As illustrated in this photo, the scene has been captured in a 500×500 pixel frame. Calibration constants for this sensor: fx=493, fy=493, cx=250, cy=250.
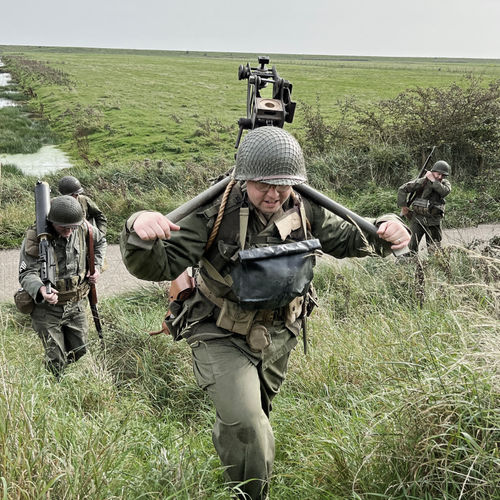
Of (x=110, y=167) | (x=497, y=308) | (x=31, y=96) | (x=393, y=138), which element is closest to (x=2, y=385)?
(x=497, y=308)

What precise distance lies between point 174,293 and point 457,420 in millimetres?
1656

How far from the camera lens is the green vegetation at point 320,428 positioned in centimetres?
197

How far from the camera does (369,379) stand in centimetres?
336

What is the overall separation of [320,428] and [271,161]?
4.96 ft

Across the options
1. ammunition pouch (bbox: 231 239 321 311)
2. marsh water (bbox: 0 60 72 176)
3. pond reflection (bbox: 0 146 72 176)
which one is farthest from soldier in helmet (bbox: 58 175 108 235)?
pond reflection (bbox: 0 146 72 176)

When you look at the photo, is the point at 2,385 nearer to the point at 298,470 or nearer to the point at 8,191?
the point at 298,470

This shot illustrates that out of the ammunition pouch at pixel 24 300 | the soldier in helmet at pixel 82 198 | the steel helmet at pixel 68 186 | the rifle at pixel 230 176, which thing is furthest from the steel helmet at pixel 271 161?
the steel helmet at pixel 68 186

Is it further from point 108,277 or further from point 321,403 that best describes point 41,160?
point 321,403

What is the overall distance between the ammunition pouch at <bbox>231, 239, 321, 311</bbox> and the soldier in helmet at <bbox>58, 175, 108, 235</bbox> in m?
A: 3.64

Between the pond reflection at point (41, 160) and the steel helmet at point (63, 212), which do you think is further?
the pond reflection at point (41, 160)

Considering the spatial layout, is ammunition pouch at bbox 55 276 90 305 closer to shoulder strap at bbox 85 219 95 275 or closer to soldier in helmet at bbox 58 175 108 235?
shoulder strap at bbox 85 219 95 275

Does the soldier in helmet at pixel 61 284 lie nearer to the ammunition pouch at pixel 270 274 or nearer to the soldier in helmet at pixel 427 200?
the ammunition pouch at pixel 270 274

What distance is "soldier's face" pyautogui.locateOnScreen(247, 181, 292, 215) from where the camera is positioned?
2646 mm

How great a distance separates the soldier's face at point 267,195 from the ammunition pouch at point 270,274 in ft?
0.82
